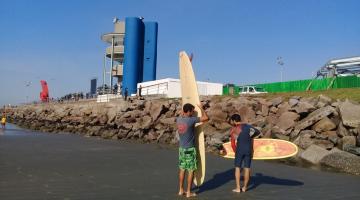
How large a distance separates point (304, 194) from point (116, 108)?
79.5ft

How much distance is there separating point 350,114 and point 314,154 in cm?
341

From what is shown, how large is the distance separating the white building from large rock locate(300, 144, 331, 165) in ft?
68.0

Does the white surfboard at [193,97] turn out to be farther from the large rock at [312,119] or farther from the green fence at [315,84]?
the green fence at [315,84]

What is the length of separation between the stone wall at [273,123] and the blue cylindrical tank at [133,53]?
17.0 meters

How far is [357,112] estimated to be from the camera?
15617 millimetres

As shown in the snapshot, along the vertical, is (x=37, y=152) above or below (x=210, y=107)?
below

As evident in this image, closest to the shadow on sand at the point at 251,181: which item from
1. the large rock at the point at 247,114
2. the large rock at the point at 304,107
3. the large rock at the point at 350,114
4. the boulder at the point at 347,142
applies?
the boulder at the point at 347,142

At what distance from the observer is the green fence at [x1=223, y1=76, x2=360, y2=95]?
25.0 metres

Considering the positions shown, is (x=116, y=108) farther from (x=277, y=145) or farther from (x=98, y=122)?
(x=277, y=145)

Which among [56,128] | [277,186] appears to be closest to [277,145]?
[277,186]

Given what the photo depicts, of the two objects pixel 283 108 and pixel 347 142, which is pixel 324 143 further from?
pixel 283 108

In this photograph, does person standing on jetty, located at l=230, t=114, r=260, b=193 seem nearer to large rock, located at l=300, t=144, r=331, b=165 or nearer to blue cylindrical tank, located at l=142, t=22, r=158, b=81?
large rock, located at l=300, t=144, r=331, b=165

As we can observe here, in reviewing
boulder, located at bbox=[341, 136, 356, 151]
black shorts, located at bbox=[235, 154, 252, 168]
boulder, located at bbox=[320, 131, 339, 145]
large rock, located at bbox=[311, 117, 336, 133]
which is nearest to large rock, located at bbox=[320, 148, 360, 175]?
boulder, located at bbox=[341, 136, 356, 151]

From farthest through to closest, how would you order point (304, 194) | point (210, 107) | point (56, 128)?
point (56, 128) < point (210, 107) < point (304, 194)
